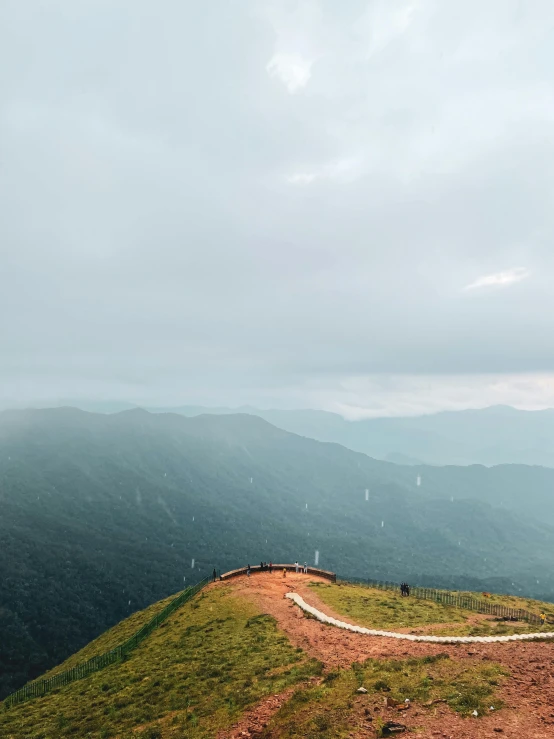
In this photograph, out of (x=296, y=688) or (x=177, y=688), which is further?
(x=177, y=688)

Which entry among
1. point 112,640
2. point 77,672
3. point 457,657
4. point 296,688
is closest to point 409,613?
point 457,657

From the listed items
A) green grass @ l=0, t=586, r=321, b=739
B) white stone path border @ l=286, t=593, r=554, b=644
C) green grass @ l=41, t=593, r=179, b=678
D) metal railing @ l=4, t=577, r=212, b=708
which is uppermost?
white stone path border @ l=286, t=593, r=554, b=644

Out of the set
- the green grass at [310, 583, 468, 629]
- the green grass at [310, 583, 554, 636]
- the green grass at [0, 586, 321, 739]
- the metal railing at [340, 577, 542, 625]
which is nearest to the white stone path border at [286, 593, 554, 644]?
the green grass at [310, 583, 554, 636]

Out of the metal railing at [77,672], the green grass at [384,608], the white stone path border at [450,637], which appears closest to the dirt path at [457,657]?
the white stone path border at [450,637]

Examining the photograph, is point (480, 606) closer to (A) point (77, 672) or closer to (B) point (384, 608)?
(B) point (384, 608)

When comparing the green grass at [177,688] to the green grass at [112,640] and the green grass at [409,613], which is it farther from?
the green grass at [112,640]

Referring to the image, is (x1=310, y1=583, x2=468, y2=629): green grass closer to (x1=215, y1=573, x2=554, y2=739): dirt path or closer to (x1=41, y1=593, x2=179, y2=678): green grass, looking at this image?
(x1=215, y1=573, x2=554, y2=739): dirt path
